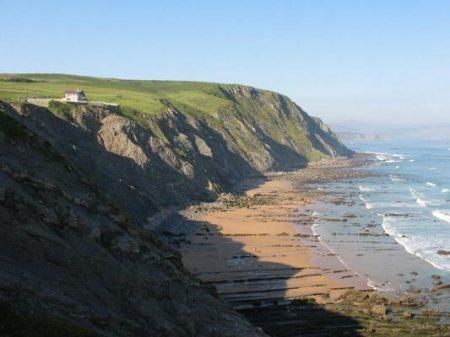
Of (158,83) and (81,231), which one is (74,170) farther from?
(158,83)

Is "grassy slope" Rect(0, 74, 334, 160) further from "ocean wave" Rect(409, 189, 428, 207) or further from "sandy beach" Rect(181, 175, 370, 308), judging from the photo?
"ocean wave" Rect(409, 189, 428, 207)

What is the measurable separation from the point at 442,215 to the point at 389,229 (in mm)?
13107

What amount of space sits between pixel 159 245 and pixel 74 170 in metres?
6.59

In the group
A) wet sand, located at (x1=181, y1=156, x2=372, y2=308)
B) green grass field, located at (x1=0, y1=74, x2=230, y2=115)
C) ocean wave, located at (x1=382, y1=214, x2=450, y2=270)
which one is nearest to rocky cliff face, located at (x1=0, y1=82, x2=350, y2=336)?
wet sand, located at (x1=181, y1=156, x2=372, y2=308)

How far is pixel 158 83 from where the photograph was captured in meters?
187

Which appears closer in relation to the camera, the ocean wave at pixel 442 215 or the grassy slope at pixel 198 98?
the ocean wave at pixel 442 215

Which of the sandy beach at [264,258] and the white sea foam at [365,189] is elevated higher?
the white sea foam at [365,189]

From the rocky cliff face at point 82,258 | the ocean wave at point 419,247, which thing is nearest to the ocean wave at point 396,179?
the ocean wave at point 419,247

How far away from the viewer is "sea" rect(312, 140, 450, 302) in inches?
1837

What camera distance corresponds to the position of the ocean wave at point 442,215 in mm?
70438

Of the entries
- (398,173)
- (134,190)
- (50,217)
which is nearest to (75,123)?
(134,190)

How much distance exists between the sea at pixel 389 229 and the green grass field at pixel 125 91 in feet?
122

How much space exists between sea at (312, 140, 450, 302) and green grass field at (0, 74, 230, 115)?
37.2m

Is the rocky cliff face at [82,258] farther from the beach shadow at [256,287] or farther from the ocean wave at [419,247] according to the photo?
the ocean wave at [419,247]
